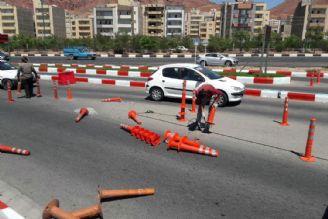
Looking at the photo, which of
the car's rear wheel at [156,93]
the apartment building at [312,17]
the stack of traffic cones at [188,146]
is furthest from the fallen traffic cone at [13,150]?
the apartment building at [312,17]

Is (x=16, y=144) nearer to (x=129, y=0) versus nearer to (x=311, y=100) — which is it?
(x=311, y=100)

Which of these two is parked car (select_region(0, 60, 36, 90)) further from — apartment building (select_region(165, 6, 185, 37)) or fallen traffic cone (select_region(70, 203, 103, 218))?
apartment building (select_region(165, 6, 185, 37))

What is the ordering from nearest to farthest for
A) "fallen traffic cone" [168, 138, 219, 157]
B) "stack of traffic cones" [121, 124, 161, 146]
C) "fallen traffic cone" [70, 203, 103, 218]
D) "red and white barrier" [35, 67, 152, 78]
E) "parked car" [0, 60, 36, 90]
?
"fallen traffic cone" [70, 203, 103, 218], "fallen traffic cone" [168, 138, 219, 157], "stack of traffic cones" [121, 124, 161, 146], "parked car" [0, 60, 36, 90], "red and white barrier" [35, 67, 152, 78]

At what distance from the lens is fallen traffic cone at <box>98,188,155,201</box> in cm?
455

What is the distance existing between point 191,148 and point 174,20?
107 metres

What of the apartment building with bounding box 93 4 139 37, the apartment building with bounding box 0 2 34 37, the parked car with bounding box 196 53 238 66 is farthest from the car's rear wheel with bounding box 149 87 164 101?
the apartment building with bounding box 0 2 34 37

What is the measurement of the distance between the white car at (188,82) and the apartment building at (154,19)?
94694 mm

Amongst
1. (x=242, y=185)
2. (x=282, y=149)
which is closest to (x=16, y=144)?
(x=242, y=185)

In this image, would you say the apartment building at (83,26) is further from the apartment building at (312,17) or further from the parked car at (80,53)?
the apartment building at (312,17)

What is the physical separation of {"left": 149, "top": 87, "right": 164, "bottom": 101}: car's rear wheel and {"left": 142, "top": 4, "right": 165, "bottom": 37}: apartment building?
9462 centimetres

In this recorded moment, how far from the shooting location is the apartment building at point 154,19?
103562 millimetres

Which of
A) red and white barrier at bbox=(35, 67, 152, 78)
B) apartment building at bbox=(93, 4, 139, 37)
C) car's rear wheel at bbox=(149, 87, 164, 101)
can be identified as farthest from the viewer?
apartment building at bbox=(93, 4, 139, 37)

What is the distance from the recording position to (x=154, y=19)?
105125 millimetres

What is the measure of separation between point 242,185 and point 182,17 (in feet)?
354
